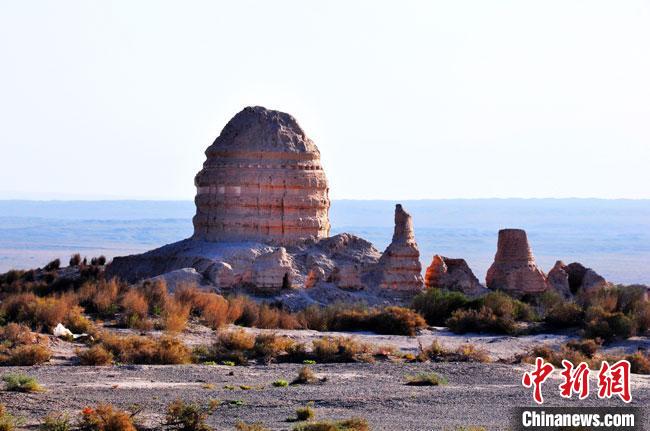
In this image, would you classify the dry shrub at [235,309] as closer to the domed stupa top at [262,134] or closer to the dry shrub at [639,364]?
the domed stupa top at [262,134]

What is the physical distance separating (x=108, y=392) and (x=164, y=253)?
18.4 meters

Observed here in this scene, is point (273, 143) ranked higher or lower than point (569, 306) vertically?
Answer: higher

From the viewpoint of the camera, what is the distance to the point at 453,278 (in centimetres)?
3394

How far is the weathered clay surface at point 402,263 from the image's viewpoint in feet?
106

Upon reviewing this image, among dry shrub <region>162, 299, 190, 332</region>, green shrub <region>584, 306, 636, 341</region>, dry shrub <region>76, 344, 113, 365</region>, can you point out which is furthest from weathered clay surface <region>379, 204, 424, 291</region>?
dry shrub <region>76, 344, 113, 365</region>

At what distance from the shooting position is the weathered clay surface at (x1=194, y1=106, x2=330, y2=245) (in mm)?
33438

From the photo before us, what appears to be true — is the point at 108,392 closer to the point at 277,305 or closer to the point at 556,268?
the point at 277,305

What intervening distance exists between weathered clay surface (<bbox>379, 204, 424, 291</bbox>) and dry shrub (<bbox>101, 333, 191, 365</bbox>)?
1255 centimetres

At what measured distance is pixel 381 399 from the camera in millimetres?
15930

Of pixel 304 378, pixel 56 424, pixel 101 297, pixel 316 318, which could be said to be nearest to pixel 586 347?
pixel 316 318

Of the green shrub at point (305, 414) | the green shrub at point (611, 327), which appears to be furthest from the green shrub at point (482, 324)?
the green shrub at point (305, 414)

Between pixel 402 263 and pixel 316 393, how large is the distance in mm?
16331

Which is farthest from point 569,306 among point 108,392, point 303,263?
point 108,392

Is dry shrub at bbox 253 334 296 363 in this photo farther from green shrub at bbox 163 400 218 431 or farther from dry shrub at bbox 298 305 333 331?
green shrub at bbox 163 400 218 431
